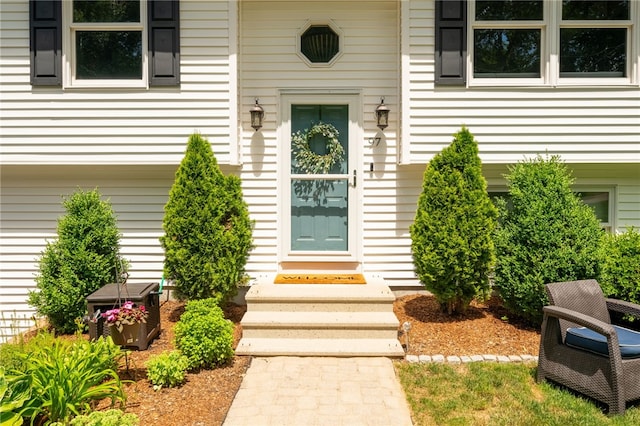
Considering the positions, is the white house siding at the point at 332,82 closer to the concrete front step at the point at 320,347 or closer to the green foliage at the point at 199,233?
the green foliage at the point at 199,233

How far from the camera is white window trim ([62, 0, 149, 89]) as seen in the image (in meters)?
5.13

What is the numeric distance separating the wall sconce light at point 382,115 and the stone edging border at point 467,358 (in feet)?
9.87

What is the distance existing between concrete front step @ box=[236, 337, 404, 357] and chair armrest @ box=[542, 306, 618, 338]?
1.39m

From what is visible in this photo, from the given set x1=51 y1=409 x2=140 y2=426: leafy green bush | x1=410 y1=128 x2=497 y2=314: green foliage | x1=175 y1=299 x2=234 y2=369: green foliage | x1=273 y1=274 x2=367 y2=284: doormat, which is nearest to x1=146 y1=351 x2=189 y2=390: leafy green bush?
x1=175 y1=299 x2=234 y2=369: green foliage

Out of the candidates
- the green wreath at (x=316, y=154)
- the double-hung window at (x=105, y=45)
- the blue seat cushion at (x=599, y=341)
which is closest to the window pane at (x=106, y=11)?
the double-hung window at (x=105, y=45)

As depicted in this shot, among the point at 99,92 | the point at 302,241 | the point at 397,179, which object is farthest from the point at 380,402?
the point at 99,92

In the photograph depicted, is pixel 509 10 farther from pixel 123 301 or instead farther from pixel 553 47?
pixel 123 301

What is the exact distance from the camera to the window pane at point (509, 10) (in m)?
5.16

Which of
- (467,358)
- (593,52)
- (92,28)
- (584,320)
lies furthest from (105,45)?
(593,52)

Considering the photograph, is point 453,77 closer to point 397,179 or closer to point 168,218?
point 397,179

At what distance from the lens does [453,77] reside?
16.7 ft

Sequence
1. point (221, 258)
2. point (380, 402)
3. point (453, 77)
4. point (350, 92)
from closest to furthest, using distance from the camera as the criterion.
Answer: point (380, 402), point (221, 258), point (453, 77), point (350, 92)

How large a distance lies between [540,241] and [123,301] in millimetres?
4482

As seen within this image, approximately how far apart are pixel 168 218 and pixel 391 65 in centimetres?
356
